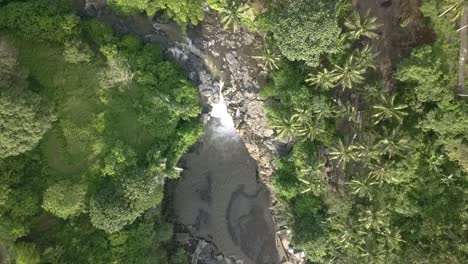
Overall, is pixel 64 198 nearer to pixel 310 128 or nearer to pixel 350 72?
pixel 310 128

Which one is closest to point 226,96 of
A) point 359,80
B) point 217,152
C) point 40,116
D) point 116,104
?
point 217,152

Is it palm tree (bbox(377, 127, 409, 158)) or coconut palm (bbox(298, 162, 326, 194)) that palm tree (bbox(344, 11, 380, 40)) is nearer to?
palm tree (bbox(377, 127, 409, 158))

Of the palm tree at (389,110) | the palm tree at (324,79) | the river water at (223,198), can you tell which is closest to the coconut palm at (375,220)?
the palm tree at (389,110)

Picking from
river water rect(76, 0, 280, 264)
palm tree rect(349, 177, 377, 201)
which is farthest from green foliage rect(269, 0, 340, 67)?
palm tree rect(349, 177, 377, 201)

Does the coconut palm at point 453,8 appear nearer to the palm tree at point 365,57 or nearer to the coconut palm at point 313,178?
the palm tree at point 365,57

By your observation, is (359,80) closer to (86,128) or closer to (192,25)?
(192,25)

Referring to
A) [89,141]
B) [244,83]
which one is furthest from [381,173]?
[89,141]
